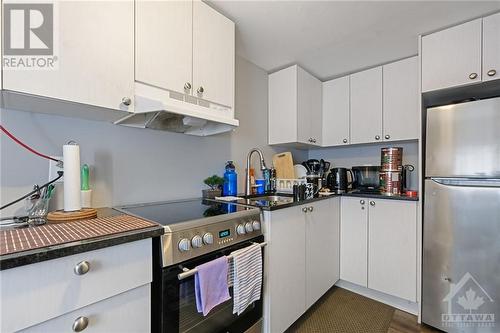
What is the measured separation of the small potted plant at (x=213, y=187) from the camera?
1716 mm

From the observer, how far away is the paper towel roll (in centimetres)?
100

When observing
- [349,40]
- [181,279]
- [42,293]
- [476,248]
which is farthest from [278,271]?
[349,40]

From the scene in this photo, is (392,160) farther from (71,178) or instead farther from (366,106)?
(71,178)

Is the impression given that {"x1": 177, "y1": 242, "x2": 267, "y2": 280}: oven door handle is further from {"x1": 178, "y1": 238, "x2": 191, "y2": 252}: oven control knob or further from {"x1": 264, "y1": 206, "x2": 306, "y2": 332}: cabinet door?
{"x1": 264, "y1": 206, "x2": 306, "y2": 332}: cabinet door

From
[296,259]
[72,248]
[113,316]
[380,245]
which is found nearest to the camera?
[72,248]

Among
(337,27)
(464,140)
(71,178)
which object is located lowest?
(71,178)

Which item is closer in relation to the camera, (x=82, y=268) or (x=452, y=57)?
(x=82, y=268)

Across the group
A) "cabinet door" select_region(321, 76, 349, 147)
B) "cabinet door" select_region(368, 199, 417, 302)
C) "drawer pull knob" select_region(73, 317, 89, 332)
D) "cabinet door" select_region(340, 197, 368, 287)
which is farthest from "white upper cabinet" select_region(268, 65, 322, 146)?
"drawer pull knob" select_region(73, 317, 89, 332)

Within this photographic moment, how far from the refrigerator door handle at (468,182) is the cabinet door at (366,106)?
69 centimetres

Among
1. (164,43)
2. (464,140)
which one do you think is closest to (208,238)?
(164,43)

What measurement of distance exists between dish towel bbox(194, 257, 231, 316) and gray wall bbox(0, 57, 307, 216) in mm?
718

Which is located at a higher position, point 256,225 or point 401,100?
→ point 401,100

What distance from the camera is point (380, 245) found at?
1897 mm

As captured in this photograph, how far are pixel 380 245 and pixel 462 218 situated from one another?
24.1 inches
